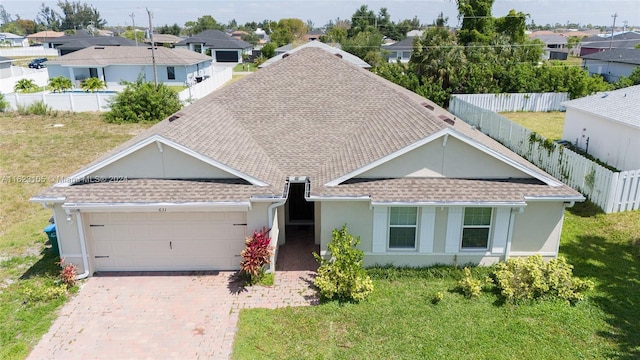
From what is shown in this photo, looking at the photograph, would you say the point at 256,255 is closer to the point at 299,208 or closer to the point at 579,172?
the point at 299,208

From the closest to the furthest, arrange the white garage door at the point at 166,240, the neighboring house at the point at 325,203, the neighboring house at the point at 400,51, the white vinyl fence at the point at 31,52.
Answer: the neighboring house at the point at 325,203 → the white garage door at the point at 166,240 → the neighboring house at the point at 400,51 → the white vinyl fence at the point at 31,52

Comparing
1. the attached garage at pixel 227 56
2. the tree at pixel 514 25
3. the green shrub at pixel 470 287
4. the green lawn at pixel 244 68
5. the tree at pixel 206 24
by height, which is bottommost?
the green shrub at pixel 470 287

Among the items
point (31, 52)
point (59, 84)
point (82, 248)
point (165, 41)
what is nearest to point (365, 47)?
point (59, 84)

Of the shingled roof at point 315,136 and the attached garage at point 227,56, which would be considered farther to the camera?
the attached garage at point 227,56

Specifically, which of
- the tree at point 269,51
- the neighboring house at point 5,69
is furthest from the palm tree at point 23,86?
the tree at point 269,51

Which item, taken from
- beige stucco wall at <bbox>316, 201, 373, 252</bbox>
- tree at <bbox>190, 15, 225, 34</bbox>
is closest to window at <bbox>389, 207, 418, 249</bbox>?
beige stucco wall at <bbox>316, 201, 373, 252</bbox>

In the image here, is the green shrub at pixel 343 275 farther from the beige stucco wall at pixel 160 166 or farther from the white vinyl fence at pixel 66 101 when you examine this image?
the white vinyl fence at pixel 66 101

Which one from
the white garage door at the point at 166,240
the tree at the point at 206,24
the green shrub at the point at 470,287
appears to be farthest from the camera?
the tree at the point at 206,24
